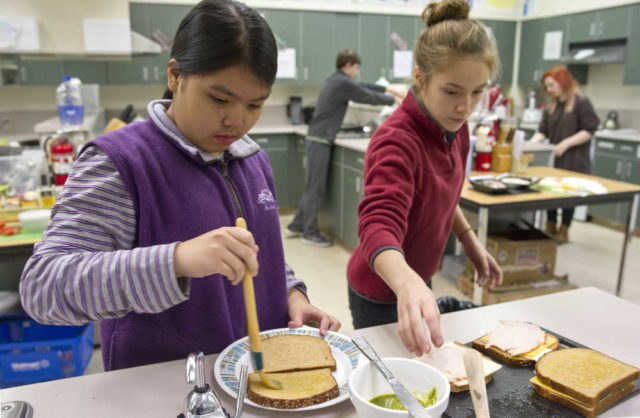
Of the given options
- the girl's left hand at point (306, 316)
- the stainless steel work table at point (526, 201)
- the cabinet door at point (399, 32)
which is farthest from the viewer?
the cabinet door at point (399, 32)

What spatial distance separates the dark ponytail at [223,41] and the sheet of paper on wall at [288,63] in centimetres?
454

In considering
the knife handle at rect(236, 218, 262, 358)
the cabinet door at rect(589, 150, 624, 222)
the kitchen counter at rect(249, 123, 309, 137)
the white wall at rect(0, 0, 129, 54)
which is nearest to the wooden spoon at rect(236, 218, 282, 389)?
the knife handle at rect(236, 218, 262, 358)

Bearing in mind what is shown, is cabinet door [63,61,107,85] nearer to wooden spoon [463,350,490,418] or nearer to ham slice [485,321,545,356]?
ham slice [485,321,545,356]

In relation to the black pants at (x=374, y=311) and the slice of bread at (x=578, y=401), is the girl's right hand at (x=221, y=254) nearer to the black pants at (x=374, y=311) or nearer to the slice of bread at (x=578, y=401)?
the slice of bread at (x=578, y=401)

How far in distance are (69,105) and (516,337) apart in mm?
2816

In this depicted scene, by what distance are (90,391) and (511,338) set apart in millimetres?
769

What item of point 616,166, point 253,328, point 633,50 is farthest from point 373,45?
point 253,328

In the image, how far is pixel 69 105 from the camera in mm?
2945

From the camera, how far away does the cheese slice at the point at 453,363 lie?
0.85 meters

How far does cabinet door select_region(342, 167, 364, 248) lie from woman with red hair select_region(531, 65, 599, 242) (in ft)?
5.63

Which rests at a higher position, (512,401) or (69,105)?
(69,105)

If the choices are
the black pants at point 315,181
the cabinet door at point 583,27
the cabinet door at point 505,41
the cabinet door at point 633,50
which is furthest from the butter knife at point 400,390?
the cabinet door at point 505,41

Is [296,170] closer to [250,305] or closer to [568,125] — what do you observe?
[568,125]

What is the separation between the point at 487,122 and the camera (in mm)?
3166
